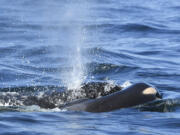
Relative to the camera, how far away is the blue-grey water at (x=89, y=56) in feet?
37.7

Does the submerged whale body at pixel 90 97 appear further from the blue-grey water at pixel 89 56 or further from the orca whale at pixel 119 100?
the blue-grey water at pixel 89 56

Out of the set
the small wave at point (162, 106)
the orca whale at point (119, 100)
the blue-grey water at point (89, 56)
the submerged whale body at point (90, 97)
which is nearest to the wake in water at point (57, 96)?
the submerged whale body at point (90, 97)

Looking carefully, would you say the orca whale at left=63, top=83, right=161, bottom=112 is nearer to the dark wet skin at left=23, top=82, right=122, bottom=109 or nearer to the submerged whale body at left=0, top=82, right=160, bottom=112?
the submerged whale body at left=0, top=82, right=160, bottom=112

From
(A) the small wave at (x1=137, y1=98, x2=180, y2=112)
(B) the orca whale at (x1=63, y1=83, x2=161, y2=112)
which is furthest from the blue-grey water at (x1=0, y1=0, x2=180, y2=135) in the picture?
(B) the orca whale at (x1=63, y1=83, x2=161, y2=112)

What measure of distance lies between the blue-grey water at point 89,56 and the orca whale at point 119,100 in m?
0.15

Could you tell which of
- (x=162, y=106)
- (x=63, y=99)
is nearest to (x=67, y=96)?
(x=63, y=99)

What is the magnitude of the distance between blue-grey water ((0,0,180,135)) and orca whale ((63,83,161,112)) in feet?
0.49

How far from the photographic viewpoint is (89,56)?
19.3 metres

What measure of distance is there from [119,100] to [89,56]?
7196 mm

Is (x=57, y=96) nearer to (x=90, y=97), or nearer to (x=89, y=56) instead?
(x=90, y=97)

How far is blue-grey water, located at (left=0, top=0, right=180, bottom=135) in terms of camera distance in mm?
11500

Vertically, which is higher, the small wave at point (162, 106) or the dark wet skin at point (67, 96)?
the dark wet skin at point (67, 96)

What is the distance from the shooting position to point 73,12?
30.2m

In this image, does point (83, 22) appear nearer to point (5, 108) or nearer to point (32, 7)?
point (32, 7)
